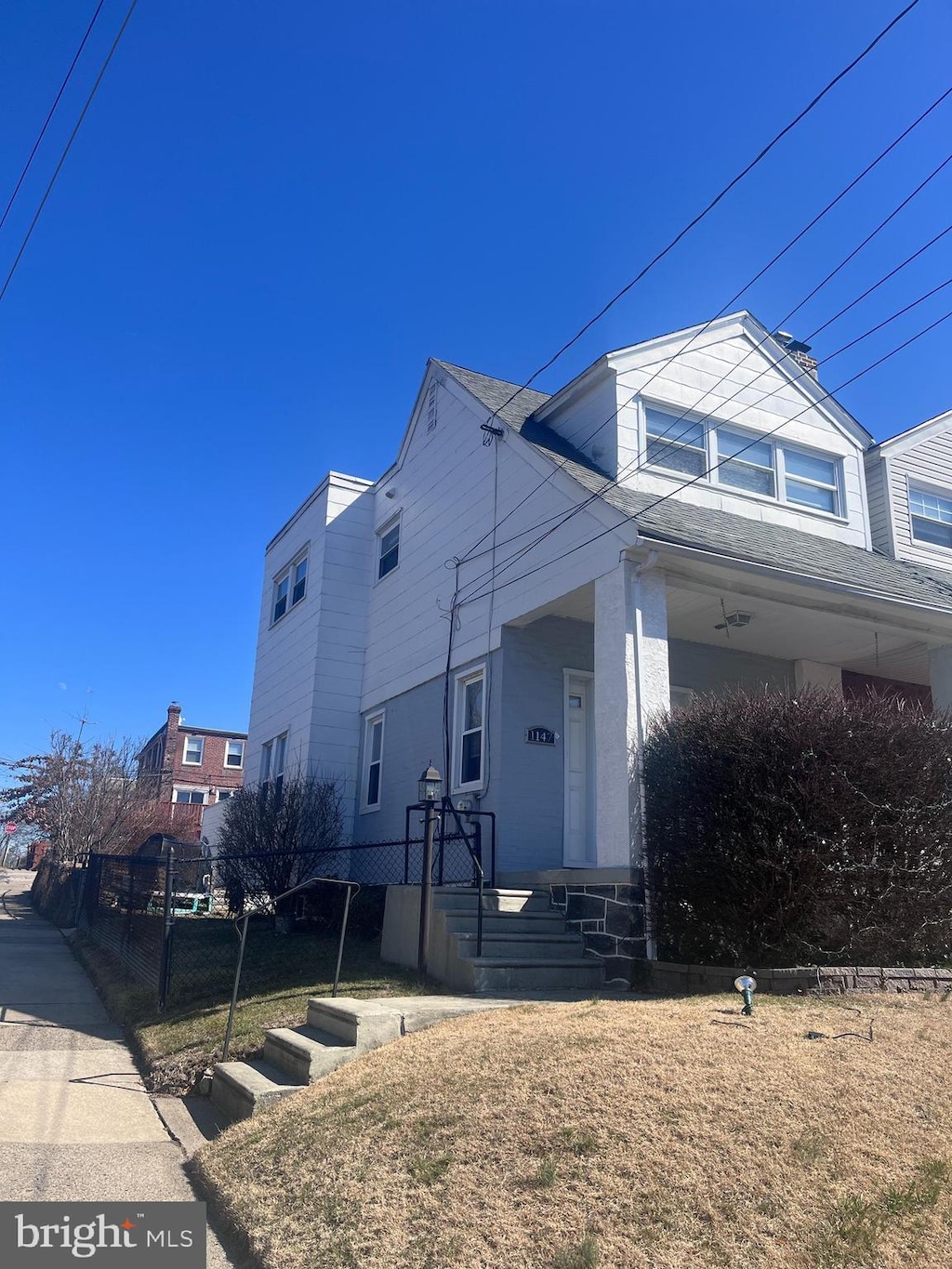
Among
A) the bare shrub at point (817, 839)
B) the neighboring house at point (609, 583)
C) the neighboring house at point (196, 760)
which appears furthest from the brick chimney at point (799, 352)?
the neighboring house at point (196, 760)

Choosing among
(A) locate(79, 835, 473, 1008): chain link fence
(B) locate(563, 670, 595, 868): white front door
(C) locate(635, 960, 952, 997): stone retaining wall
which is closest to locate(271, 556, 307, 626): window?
(A) locate(79, 835, 473, 1008): chain link fence

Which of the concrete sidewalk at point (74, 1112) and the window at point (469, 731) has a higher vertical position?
the window at point (469, 731)

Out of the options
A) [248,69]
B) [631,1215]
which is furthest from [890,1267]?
[248,69]

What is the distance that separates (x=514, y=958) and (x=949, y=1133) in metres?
4.50

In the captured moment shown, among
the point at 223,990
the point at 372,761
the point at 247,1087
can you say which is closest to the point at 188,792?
the point at 372,761

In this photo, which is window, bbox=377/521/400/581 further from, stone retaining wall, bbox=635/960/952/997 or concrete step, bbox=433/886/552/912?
stone retaining wall, bbox=635/960/952/997

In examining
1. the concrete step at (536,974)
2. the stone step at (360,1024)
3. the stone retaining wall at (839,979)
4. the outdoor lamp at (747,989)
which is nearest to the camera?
the outdoor lamp at (747,989)

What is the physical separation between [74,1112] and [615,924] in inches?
176

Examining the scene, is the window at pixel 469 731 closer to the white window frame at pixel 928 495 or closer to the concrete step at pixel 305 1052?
the concrete step at pixel 305 1052

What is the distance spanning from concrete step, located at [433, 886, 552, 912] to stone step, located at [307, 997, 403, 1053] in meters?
2.33

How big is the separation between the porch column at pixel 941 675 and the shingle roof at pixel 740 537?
26.4 inches

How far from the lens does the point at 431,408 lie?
1495 cm

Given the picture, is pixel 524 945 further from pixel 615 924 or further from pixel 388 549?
pixel 388 549

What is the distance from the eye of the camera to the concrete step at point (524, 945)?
837cm
